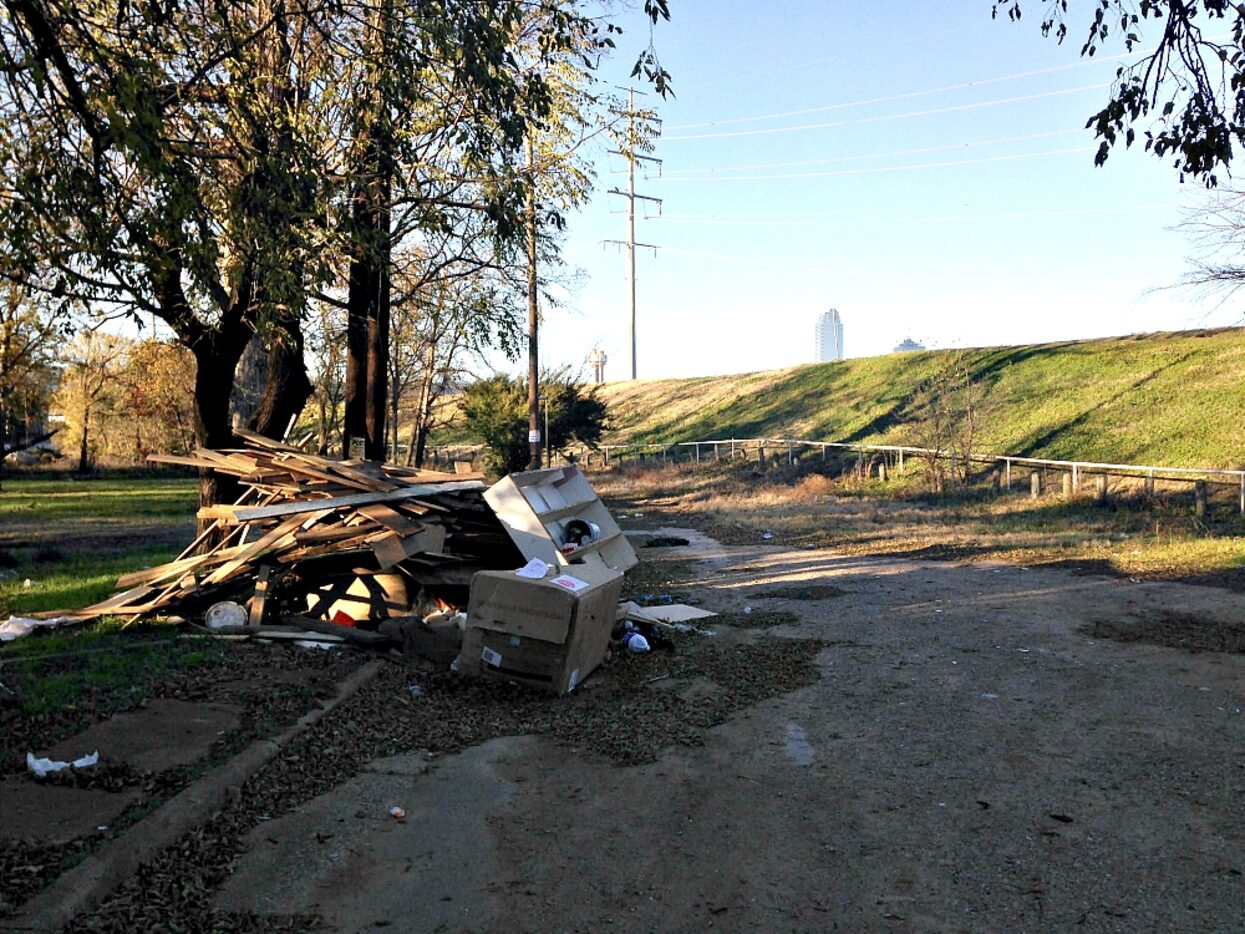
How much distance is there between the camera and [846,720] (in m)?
7.30

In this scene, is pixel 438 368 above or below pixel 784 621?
above

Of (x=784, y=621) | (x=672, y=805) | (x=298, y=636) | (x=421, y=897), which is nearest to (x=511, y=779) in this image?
(x=672, y=805)

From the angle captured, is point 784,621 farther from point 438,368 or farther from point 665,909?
point 438,368

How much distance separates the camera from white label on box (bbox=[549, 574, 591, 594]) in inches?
315

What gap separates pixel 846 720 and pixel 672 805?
217 centimetres

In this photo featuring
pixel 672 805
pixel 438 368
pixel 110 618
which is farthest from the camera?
pixel 438 368

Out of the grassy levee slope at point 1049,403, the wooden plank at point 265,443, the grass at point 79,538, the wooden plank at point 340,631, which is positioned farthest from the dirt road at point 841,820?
the grassy levee slope at point 1049,403

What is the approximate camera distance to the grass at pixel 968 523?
16.2 metres

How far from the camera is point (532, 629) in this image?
26.0 feet

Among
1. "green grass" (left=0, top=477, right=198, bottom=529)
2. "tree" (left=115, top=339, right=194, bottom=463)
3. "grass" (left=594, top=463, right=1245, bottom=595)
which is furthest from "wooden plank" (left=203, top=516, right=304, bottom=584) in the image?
Answer: "green grass" (left=0, top=477, right=198, bottom=529)

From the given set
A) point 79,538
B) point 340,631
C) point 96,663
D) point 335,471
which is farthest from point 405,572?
point 79,538

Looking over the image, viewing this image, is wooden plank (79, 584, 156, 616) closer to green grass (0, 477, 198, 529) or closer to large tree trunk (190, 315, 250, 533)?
large tree trunk (190, 315, 250, 533)

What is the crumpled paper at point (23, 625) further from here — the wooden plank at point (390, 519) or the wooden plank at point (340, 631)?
the wooden plank at point (390, 519)

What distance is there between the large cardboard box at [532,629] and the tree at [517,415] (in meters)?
28.1
